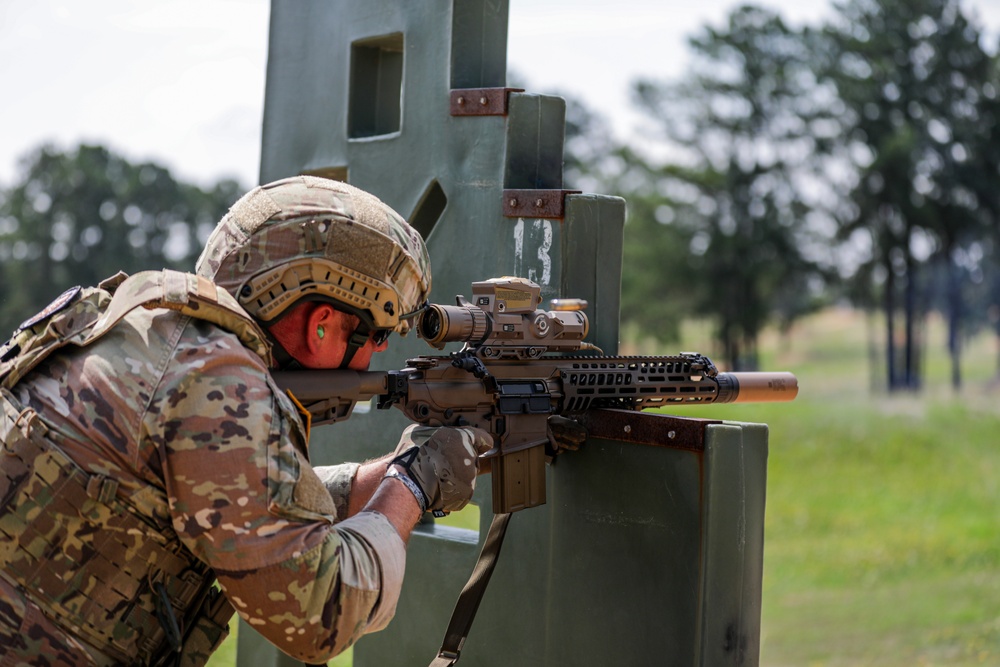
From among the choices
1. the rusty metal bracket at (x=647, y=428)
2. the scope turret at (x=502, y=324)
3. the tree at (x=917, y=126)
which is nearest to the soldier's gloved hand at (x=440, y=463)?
the scope turret at (x=502, y=324)

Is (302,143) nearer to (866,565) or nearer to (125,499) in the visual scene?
(125,499)

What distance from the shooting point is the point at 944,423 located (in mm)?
17797

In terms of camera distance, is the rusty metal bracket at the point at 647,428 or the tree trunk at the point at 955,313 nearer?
the rusty metal bracket at the point at 647,428

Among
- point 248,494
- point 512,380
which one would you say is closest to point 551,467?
point 512,380

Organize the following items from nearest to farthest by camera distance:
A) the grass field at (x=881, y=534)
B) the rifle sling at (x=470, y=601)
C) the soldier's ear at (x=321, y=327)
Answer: the soldier's ear at (x=321, y=327) → the rifle sling at (x=470, y=601) → the grass field at (x=881, y=534)

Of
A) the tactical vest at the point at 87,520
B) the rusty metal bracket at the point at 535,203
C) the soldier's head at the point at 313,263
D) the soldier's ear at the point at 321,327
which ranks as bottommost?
the tactical vest at the point at 87,520

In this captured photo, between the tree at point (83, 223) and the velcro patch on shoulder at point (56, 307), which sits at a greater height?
the tree at point (83, 223)

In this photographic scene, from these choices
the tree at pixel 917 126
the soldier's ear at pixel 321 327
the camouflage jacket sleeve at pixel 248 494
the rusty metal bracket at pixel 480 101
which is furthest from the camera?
the tree at pixel 917 126

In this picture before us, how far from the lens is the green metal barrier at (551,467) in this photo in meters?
3.04

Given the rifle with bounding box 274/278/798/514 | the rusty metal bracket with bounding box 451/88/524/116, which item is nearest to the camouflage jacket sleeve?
the rifle with bounding box 274/278/798/514

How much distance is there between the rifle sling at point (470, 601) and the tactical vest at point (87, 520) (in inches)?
45.6

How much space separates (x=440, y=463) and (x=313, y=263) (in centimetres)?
66

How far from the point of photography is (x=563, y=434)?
11.4 feet

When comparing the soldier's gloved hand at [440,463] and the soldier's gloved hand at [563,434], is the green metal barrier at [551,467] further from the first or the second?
the soldier's gloved hand at [440,463]
